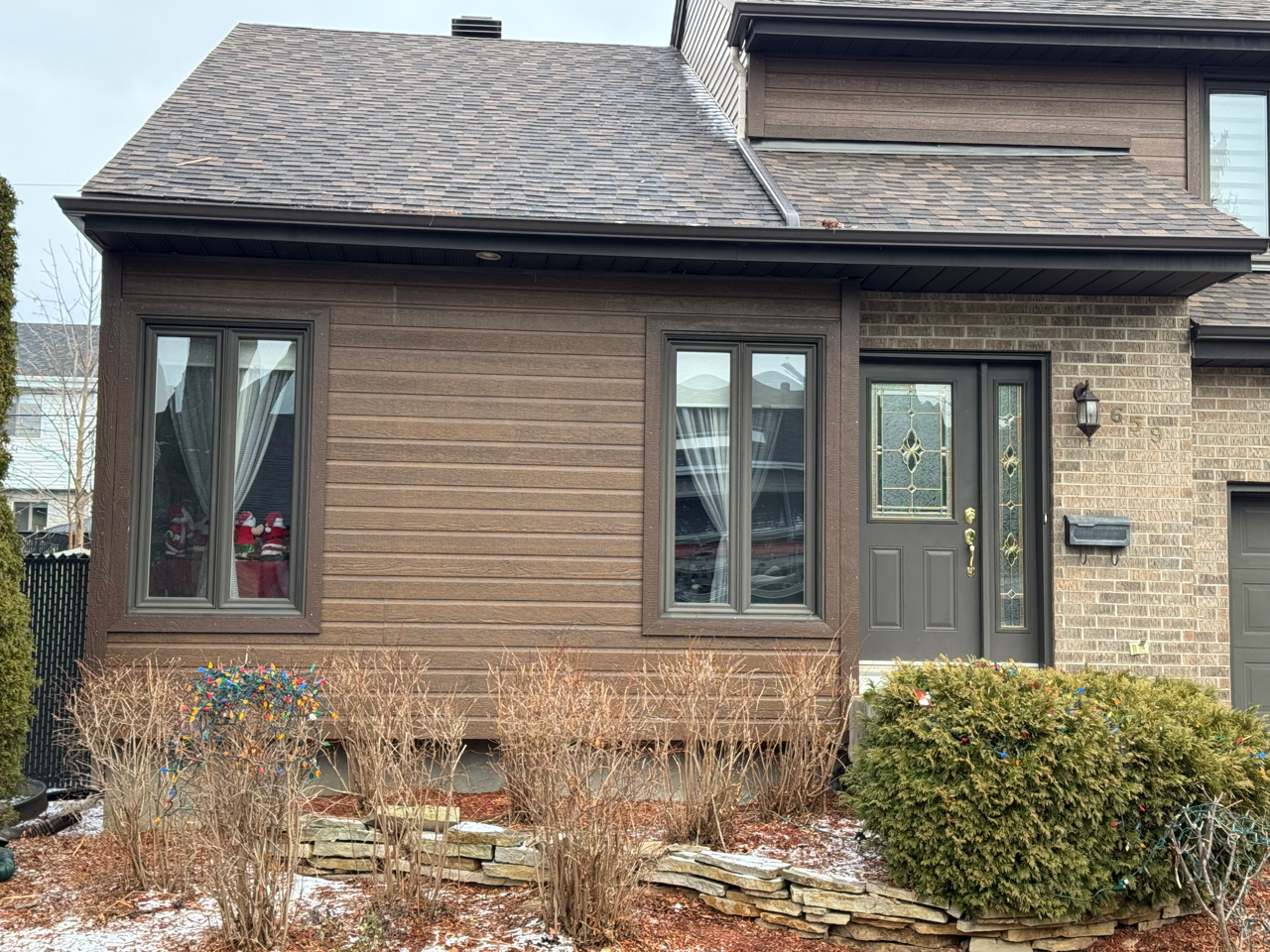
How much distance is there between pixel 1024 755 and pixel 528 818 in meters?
2.26

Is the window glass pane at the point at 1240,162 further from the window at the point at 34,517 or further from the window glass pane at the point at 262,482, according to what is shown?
the window at the point at 34,517

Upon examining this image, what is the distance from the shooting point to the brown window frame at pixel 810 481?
6043mm

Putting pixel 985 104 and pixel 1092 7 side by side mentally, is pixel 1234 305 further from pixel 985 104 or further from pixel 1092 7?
pixel 1092 7

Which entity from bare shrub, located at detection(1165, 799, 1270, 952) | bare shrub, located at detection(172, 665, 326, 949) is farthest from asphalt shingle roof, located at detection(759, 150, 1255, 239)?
bare shrub, located at detection(172, 665, 326, 949)

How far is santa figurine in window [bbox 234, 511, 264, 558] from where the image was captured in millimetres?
5977

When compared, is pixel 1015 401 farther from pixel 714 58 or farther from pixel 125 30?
pixel 125 30

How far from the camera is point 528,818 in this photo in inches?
193

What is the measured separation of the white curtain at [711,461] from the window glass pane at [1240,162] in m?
4.46

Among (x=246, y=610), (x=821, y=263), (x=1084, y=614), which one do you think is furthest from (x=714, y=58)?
(x=246, y=610)

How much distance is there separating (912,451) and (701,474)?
153cm

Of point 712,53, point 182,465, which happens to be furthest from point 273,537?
point 712,53

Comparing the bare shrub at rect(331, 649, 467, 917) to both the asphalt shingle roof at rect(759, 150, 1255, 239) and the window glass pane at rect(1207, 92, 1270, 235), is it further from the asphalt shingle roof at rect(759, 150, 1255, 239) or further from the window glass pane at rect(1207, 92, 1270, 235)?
the window glass pane at rect(1207, 92, 1270, 235)

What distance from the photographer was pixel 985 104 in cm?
754

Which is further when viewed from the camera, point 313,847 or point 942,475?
point 942,475
